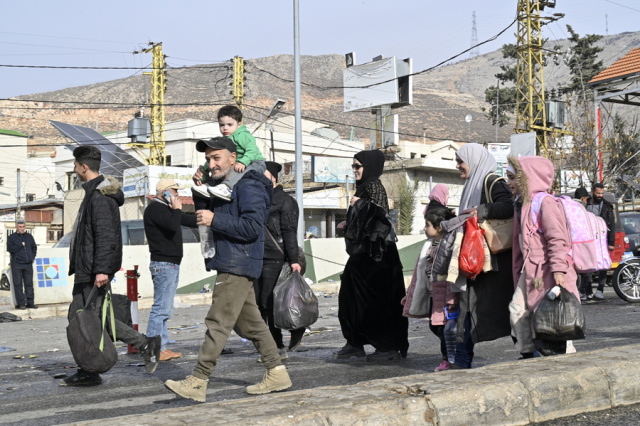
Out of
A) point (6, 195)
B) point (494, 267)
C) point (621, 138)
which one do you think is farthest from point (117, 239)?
point (6, 195)

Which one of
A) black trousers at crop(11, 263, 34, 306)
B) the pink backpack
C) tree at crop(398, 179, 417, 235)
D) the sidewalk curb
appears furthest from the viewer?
tree at crop(398, 179, 417, 235)

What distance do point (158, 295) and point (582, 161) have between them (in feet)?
124

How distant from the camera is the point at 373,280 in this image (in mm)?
7652

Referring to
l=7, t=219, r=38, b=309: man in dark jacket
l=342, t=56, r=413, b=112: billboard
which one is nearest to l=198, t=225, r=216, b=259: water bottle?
l=7, t=219, r=38, b=309: man in dark jacket

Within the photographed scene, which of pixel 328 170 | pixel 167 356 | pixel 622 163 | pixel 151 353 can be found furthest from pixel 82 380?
pixel 328 170

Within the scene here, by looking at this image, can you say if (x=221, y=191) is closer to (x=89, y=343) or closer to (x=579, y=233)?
(x=89, y=343)

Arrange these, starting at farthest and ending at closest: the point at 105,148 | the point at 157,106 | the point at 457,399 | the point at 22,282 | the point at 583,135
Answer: the point at 157,106
the point at 105,148
the point at 583,135
the point at 22,282
the point at 457,399

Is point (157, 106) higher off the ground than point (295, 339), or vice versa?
point (157, 106)

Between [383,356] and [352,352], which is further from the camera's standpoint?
[352,352]

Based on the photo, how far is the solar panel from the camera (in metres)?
54.3

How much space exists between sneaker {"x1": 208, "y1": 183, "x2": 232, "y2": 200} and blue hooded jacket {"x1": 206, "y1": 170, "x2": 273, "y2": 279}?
0.19 feet

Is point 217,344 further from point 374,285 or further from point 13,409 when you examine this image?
point 374,285

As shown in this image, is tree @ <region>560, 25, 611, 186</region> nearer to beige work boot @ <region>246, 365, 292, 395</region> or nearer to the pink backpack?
the pink backpack

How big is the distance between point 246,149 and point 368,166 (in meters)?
1.41
